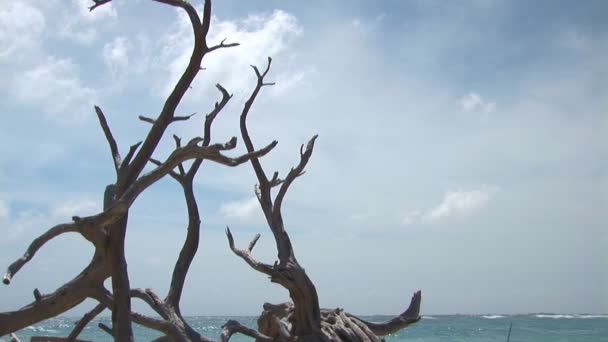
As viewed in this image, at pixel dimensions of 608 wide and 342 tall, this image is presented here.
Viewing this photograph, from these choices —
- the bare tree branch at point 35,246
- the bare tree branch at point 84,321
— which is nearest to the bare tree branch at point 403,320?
the bare tree branch at point 84,321

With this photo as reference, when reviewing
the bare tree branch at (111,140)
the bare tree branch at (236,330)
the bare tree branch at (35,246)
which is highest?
the bare tree branch at (111,140)

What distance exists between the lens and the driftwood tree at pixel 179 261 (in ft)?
14.5

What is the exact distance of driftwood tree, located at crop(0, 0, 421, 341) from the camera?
4414mm

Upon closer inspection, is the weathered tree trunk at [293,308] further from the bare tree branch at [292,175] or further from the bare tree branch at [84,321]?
the bare tree branch at [84,321]

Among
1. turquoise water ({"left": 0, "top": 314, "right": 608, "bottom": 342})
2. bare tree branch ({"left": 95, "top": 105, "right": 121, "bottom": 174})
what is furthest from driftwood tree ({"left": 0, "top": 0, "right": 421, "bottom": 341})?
turquoise water ({"left": 0, "top": 314, "right": 608, "bottom": 342})

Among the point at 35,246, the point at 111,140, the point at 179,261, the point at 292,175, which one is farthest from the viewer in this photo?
the point at 292,175

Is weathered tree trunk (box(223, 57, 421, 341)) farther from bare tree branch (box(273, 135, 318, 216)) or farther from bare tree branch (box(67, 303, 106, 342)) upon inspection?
bare tree branch (box(67, 303, 106, 342))

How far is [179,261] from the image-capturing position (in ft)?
20.9

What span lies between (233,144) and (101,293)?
1.77 metres

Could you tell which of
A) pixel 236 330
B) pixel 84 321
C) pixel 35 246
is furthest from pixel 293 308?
pixel 35 246

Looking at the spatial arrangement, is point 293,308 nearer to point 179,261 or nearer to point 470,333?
point 179,261

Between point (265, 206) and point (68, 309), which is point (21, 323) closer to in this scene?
point (68, 309)

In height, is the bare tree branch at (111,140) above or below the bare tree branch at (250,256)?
above

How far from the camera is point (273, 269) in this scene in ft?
20.9
